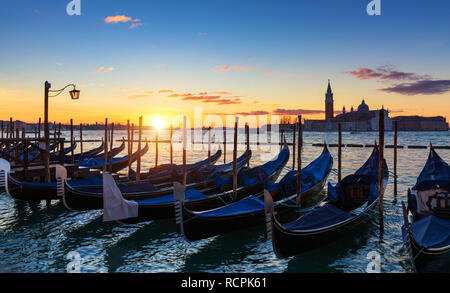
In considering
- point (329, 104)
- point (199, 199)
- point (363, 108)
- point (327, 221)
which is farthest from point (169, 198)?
point (363, 108)

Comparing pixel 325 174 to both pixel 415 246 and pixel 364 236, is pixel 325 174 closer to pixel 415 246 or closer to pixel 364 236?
pixel 364 236

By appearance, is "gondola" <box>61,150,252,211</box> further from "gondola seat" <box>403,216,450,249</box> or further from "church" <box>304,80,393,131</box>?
"church" <box>304,80,393,131</box>

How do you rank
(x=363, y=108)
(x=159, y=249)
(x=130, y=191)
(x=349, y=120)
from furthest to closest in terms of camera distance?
(x=363, y=108)
(x=349, y=120)
(x=130, y=191)
(x=159, y=249)

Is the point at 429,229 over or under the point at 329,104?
under

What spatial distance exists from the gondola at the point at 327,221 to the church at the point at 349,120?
133500mm

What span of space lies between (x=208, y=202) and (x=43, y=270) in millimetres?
4053

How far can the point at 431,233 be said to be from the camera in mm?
6035

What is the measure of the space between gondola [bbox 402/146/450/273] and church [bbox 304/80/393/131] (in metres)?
134

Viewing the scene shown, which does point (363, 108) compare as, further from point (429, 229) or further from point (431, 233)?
point (431, 233)

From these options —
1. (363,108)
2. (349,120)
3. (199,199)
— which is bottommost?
(199,199)

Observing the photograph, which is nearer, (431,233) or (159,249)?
(431,233)

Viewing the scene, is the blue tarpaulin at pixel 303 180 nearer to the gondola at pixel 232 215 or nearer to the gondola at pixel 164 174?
the gondola at pixel 232 215

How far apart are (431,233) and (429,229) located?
13 cm

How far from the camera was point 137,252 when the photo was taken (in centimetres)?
714
